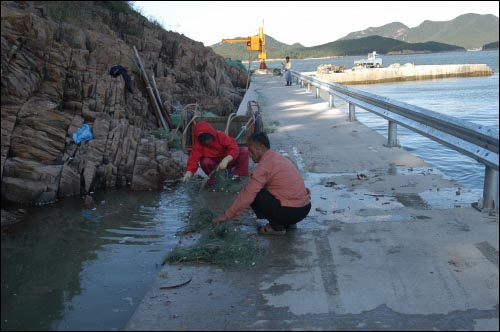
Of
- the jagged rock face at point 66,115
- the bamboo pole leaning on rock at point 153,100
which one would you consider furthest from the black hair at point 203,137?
the bamboo pole leaning on rock at point 153,100

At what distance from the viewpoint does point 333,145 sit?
407 inches

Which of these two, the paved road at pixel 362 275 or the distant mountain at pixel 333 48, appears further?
the distant mountain at pixel 333 48

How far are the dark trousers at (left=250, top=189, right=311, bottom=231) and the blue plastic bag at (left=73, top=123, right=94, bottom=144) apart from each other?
479 centimetres

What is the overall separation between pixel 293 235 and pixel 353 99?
27.2ft

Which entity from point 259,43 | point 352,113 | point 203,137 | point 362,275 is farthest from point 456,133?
point 259,43

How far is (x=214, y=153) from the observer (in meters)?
7.61

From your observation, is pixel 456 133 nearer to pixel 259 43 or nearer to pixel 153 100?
pixel 153 100

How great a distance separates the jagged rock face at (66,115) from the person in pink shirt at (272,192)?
3686 millimetres

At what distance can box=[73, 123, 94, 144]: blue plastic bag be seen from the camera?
9.01m

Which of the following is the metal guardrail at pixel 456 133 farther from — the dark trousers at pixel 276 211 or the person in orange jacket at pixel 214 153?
the person in orange jacket at pixel 214 153

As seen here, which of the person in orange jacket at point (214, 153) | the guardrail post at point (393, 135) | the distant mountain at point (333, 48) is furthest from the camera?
the distant mountain at point (333, 48)

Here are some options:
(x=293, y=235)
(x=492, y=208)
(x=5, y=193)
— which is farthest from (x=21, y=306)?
(x=492, y=208)

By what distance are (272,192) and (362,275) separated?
4.28 ft

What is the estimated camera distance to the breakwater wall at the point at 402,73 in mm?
46459
